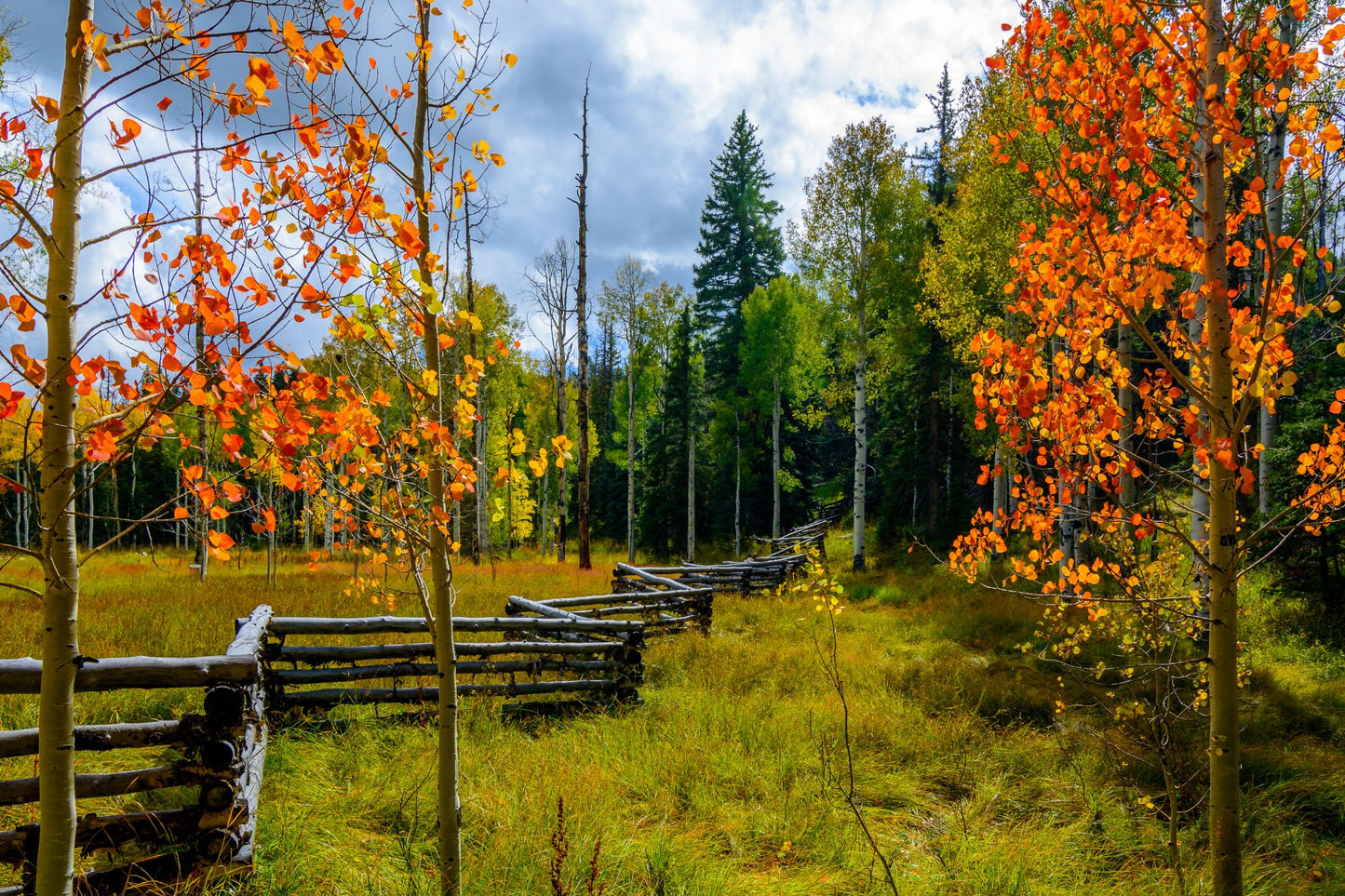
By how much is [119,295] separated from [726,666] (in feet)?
23.7

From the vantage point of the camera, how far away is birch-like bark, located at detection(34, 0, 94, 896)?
1691mm

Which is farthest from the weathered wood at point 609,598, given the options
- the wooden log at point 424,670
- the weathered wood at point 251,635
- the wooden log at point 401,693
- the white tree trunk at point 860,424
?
the white tree trunk at point 860,424

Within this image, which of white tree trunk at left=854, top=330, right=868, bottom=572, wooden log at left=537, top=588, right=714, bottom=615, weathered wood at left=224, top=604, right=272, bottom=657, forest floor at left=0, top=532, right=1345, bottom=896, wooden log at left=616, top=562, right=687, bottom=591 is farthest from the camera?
white tree trunk at left=854, top=330, right=868, bottom=572

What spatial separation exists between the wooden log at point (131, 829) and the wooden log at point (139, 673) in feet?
2.07

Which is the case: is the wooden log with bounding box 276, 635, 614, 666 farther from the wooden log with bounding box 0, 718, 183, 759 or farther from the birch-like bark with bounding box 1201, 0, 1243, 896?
the birch-like bark with bounding box 1201, 0, 1243, 896

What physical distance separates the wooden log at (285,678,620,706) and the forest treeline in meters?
1.61

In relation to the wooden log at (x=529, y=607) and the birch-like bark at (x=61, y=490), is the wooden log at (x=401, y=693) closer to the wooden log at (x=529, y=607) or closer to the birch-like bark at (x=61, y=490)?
the wooden log at (x=529, y=607)

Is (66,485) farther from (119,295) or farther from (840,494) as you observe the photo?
(840,494)

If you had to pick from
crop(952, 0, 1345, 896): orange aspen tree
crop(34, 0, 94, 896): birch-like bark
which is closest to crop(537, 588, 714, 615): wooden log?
crop(34, 0, 94, 896): birch-like bark

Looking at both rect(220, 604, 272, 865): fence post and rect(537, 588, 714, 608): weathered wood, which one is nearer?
rect(220, 604, 272, 865): fence post

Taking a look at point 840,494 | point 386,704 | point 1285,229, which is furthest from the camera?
point 840,494

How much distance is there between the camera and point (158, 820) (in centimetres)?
317

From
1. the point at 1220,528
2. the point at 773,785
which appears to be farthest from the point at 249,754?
the point at 1220,528

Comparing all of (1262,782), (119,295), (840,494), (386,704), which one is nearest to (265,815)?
(386,704)
